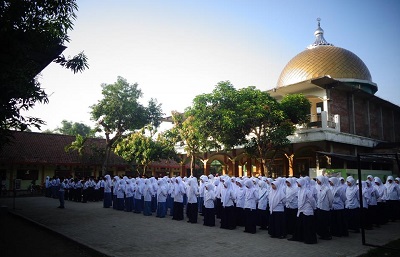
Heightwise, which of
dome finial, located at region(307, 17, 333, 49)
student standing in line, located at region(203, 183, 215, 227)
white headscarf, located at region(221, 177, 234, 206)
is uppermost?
dome finial, located at region(307, 17, 333, 49)

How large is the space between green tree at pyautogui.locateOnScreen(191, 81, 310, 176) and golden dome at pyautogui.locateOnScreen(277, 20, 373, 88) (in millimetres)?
9236

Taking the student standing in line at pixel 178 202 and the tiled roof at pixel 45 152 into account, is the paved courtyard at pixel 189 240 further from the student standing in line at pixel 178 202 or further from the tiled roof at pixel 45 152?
the tiled roof at pixel 45 152

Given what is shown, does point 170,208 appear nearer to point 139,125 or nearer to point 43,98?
point 43,98

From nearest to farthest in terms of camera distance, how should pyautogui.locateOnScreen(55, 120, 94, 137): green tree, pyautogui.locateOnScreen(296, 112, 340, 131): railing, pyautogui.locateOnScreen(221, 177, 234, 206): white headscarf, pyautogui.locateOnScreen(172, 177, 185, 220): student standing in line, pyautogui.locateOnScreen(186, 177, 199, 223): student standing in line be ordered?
pyautogui.locateOnScreen(221, 177, 234, 206): white headscarf, pyautogui.locateOnScreen(186, 177, 199, 223): student standing in line, pyautogui.locateOnScreen(172, 177, 185, 220): student standing in line, pyautogui.locateOnScreen(296, 112, 340, 131): railing, pyautogui.locateOnScreen(55, 120, 94, 137): green tree

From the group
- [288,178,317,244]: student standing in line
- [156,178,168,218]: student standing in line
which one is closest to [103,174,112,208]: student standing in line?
[156,178,168,218]: student standing in line

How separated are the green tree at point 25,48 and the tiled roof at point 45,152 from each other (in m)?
22.1

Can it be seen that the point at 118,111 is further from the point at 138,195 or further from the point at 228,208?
the point at 228,208

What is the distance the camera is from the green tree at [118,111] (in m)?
30.2

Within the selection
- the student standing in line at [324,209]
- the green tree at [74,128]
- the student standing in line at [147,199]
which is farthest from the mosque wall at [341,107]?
the green tree at [74,128]

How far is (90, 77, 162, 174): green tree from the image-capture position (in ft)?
98.9

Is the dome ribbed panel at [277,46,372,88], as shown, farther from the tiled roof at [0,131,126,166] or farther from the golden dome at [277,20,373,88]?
the tiled roof at [0,131,126,166]

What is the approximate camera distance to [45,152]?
1158 inches

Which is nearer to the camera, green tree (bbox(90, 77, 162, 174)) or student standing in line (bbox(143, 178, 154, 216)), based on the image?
student standing in line (bbox(143, 178, 154, 216))

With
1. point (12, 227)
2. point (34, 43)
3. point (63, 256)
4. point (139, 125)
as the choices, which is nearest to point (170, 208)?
point (12, 227)
